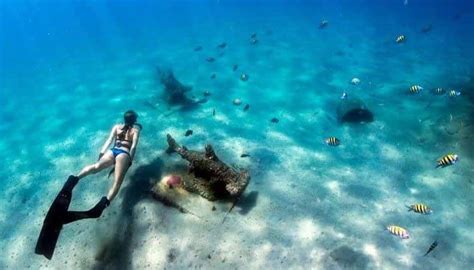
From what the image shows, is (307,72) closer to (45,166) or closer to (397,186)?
(397,186)

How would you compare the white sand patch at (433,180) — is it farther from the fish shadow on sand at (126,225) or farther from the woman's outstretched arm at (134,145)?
the woman's outstretched arm at (134,145)

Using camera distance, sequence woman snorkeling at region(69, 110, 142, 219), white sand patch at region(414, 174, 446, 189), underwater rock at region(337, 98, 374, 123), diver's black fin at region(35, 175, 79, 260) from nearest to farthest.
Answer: diver's black fin at region(35, 175, 79, 260), woman snorkeling at region(69, 110, 142, 219), white sand patch at region(414, 174, 446, 189), underwater rock at region(337, 98, 374, 123)

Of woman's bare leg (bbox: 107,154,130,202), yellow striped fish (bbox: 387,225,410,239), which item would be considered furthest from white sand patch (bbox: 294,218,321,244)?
woman's bare leg (bbox: 107,154,130,202)

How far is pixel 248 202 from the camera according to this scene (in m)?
8.40

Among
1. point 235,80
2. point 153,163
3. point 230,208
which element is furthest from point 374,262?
point 235,80

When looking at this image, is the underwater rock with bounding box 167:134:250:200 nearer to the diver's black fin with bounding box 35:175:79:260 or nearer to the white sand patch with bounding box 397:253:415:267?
the diver's black fin with bounding box 35:175:79:260

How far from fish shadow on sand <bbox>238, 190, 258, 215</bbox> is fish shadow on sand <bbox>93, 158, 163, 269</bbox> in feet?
7.55

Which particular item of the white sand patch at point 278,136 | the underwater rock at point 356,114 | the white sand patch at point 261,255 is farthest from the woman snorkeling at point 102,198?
the underwater rock at point 356,114

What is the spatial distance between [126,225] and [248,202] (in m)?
2.95

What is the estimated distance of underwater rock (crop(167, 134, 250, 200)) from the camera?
25.5 ft

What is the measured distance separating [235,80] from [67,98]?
1050cm

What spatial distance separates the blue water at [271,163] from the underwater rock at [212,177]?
2.30 feet

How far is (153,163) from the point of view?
989 cm

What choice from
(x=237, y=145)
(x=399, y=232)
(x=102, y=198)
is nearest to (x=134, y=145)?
(x=102, y=198)
